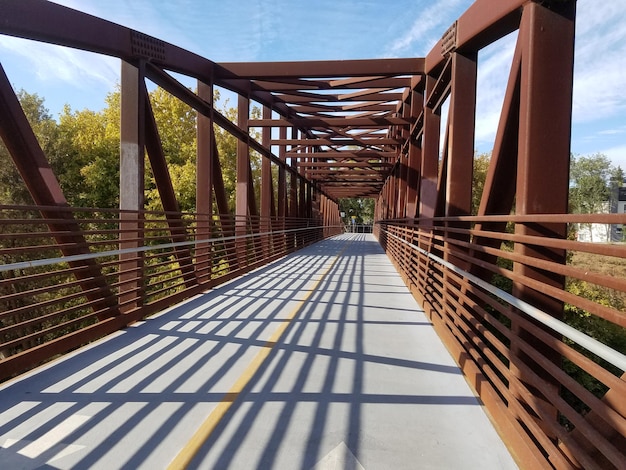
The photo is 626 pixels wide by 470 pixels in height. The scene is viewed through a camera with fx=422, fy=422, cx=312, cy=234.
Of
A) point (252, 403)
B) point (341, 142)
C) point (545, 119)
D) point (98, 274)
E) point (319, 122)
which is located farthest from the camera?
point (341, 142)

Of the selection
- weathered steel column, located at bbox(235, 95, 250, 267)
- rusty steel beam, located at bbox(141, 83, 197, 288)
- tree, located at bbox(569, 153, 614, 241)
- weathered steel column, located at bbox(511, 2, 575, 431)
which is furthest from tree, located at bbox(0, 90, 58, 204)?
tree, located at bbox(569, 153, 614, 241)

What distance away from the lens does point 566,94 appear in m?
3.77

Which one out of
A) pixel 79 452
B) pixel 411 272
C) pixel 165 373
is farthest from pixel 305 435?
pixel 411 272

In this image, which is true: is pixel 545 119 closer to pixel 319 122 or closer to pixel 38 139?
pixel 319 122

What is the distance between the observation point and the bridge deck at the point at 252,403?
2.80 metres

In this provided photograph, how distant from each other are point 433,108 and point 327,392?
8460 millimetres

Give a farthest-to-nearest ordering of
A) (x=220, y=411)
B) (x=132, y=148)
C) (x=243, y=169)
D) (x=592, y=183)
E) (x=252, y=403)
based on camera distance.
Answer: (x=592, y=183), (x=243, y=169), (x=132, y=148), (x=252, y=403), (x=220, y=411)

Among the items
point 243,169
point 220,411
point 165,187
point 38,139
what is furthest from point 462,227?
point 38,139

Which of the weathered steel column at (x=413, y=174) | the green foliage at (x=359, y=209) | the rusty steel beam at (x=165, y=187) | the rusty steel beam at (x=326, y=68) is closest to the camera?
the rusty steel beam at (x=165, y=187)

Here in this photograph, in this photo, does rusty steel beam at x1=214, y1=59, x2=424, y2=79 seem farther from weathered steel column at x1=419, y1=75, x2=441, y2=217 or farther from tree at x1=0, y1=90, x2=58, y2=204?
tree at x1=0, y1=90, x2=58, y2=204

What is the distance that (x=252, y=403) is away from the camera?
138 inches

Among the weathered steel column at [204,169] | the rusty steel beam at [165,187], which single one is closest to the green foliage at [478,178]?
the weathered steel column at [204,169]

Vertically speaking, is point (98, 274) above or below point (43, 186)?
below

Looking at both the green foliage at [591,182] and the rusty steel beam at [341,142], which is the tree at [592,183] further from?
the rusty steel beam at [341,142]
